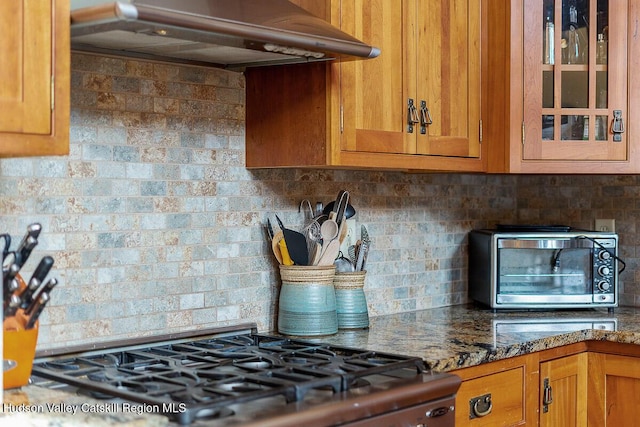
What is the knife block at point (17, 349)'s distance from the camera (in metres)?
1.83

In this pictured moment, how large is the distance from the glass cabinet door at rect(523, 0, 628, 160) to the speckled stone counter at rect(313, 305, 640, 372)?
555 millimetres

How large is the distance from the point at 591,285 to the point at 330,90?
52.8 inches

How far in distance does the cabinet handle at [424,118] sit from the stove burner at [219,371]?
741 mm

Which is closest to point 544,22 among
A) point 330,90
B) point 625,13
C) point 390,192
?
point 625,13

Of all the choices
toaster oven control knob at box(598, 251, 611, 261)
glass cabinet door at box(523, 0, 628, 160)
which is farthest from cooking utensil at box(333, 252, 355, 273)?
toaster oven control knob at box(598, 251, 611, 261)

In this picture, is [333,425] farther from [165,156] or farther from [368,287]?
[368,287]

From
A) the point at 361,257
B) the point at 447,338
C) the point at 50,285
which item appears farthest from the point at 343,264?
the point at 50,285

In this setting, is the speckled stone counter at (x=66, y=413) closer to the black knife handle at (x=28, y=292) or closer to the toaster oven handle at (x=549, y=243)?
the black knife handle at (x=28, y=292)

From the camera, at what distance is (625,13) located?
10.00 ft

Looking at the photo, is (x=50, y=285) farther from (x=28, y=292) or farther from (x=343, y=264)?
(x=343, y=264)

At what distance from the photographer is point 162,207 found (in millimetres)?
2477

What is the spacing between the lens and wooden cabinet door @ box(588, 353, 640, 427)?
9.04 ft

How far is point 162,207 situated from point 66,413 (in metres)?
0.88

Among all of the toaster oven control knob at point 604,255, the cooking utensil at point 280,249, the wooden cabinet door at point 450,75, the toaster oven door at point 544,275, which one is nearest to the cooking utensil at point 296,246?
the cooking utensil at point 280,249
